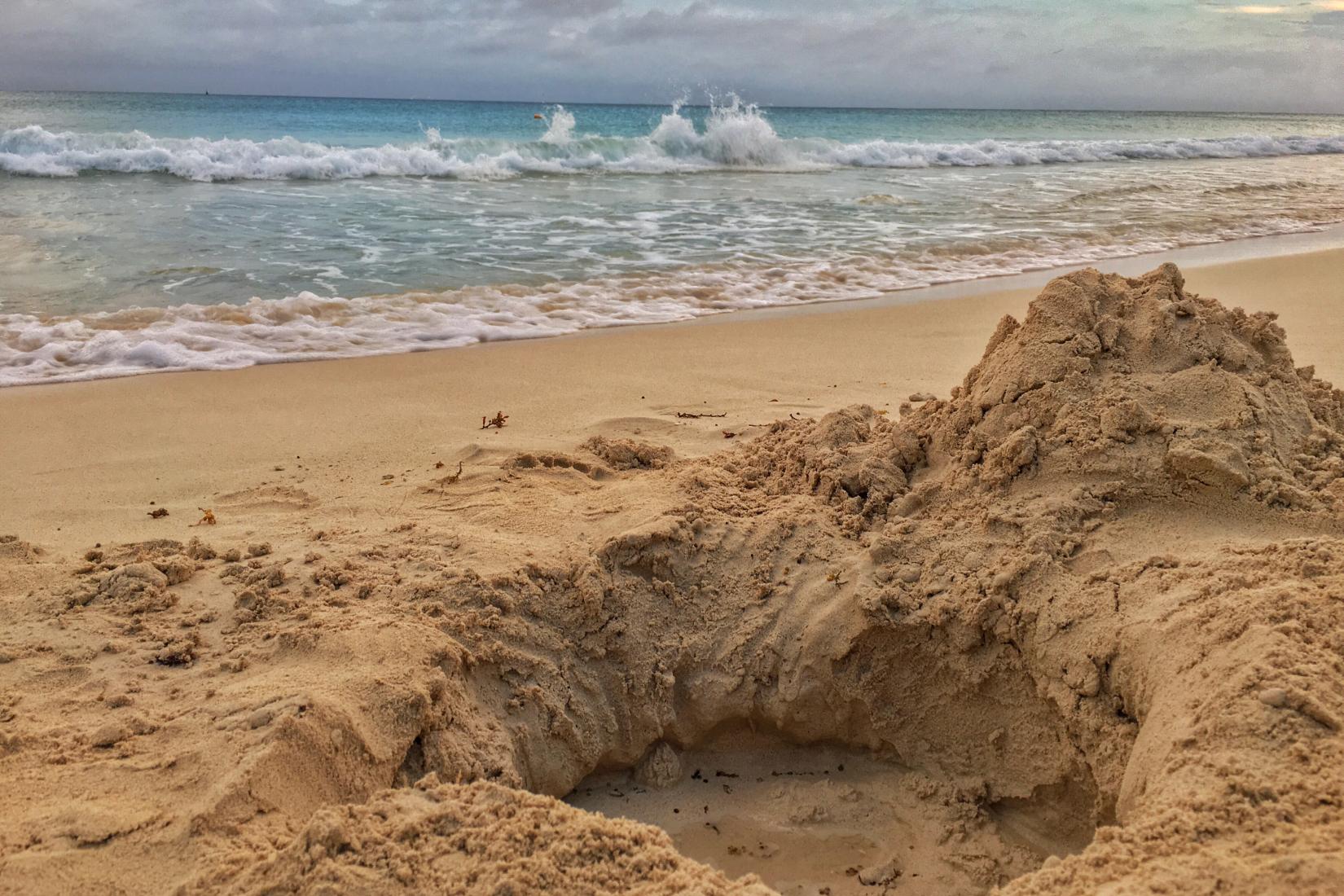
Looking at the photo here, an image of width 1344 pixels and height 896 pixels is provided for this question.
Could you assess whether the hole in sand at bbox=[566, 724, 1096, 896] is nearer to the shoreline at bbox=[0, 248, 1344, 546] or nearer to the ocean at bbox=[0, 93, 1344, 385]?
the shoreline at bbox=[0, 248, 1344, 546]

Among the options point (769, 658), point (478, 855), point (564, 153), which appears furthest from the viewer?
point (564, 153)

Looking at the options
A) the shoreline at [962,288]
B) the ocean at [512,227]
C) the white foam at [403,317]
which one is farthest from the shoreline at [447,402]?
the ocean at [512,227]

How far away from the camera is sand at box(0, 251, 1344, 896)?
62.8 inches

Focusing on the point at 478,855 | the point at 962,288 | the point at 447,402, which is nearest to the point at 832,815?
the point at 478,855

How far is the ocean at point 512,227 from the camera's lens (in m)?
5.98

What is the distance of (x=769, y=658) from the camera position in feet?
7.90

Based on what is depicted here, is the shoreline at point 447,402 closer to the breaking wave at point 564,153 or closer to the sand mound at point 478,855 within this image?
the sand mound at point 478,855

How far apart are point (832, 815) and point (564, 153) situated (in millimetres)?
18418

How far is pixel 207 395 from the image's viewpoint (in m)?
4.65

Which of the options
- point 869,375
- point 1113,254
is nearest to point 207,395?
point 869,375

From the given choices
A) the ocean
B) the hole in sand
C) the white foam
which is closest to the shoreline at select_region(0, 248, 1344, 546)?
the white foam

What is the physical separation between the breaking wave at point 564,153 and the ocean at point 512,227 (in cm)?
7

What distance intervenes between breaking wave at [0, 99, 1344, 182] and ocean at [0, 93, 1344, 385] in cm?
7

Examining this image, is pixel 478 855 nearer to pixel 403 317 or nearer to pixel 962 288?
pixel 403 317
